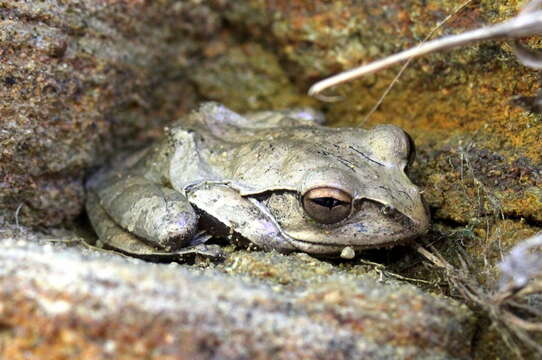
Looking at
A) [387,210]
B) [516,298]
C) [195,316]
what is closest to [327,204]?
[387,210]

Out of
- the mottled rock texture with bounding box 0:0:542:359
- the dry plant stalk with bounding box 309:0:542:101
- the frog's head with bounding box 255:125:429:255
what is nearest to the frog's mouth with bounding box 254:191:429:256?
the frog's head with bounding box 255:125:429:255

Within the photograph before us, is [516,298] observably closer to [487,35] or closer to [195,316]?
[487,35]

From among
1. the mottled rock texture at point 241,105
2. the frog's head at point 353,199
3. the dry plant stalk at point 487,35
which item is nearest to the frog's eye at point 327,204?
the frog's head at point 353,199

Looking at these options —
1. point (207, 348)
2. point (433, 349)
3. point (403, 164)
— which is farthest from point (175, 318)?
point (403, 164)

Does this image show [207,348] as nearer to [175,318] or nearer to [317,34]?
[175,318]

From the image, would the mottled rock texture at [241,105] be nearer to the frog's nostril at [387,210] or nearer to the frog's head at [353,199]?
the frog's head at [353,199]

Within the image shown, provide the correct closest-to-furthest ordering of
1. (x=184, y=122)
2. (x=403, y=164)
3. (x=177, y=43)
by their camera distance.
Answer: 1. (x=403, y=164)
2. (x=184, y=122)
3. (x=177, y=43)

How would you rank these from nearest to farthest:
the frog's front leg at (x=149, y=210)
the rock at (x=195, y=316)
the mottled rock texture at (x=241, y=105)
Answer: the rock at (x=195, y=316), the mottled rock texture at (x=241, y=105), the frog's front leg at (x=149, y=210)
